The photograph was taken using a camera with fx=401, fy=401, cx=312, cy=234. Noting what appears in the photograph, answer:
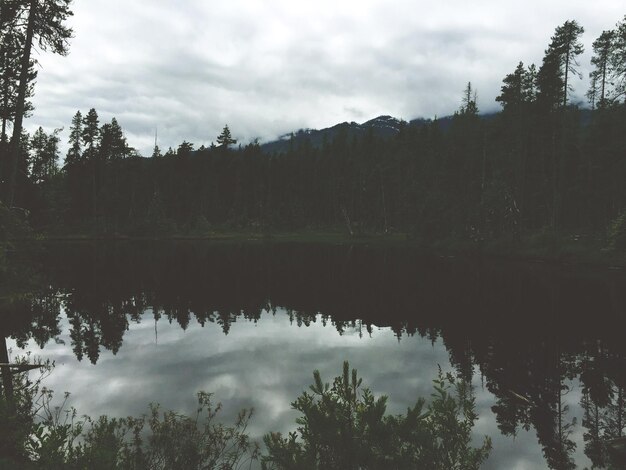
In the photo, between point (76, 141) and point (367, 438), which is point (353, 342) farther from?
point (76, 141)

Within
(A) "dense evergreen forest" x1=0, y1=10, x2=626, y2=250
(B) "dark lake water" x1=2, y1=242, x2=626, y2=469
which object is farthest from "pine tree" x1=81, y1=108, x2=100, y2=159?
(B) "dark lake water" x1=2, y1=242, x2=626, y2=469

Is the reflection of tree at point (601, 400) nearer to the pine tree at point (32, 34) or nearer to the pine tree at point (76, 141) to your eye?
the pine tree at point (32, 34)

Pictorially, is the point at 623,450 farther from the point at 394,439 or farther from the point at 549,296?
the point at 549,296

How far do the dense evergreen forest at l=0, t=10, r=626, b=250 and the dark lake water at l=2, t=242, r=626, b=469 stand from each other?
561cm

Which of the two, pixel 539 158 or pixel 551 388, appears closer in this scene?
pixel 551 388

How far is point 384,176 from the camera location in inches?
3378

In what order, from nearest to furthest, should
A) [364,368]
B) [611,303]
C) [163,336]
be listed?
[364,368], [163,336], [611,303]

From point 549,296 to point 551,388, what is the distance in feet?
42.2

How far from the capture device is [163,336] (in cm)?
1692

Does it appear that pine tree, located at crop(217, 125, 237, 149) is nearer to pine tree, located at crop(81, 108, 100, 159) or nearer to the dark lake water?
pine tree, located at crop(81, 108, 100, 159)

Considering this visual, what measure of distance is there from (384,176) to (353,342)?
240ft

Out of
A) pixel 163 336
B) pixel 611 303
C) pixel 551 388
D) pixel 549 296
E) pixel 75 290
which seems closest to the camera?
pixel 551 388

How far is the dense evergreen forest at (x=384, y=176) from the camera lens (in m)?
38.3

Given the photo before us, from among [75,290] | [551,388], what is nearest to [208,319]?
[75,290]
